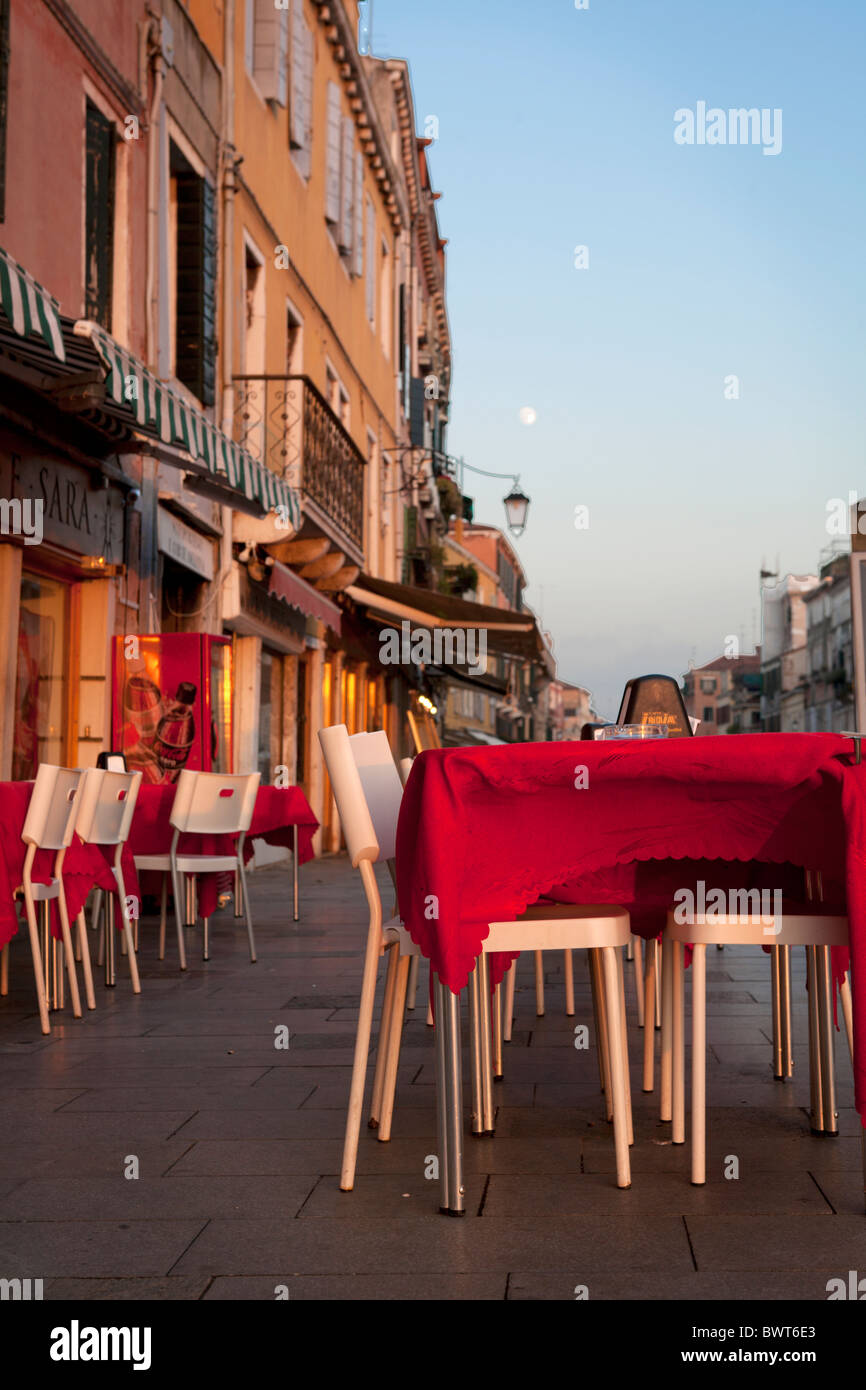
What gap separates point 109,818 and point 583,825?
3715 millimetres

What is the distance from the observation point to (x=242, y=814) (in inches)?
336

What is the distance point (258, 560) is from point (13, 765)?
5876 millimetres

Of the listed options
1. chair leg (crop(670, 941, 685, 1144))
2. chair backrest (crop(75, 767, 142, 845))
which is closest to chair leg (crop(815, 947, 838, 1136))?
chair leg (crop(670, 941, 685, 1144))

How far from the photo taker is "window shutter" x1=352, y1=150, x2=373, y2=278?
22.4m

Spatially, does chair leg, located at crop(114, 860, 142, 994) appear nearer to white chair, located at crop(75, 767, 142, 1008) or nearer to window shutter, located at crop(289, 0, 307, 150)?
white chair, located at crop(75, 767, 142, 1008)

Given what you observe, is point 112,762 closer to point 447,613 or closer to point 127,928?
point 127,928

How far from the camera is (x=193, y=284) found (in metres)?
13.5

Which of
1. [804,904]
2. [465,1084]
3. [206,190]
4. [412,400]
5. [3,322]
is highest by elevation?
[412,400]

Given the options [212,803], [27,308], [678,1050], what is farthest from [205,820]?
[678,1050]

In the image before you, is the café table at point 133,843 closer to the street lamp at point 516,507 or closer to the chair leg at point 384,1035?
the chair leg at point 384,1035

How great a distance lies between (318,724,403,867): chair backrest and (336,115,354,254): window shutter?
58.2 feet

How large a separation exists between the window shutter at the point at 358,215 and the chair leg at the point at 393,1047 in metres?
19.5
